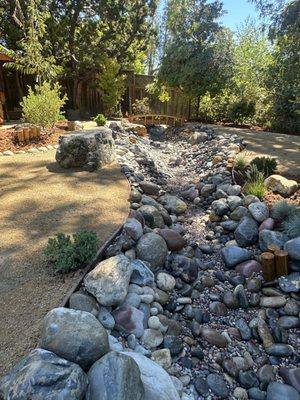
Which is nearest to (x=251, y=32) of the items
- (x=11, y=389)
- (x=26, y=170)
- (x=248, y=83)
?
(x=248, y=83)

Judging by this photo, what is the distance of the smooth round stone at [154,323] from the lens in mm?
2461

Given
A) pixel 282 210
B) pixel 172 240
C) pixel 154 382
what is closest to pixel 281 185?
pixel 282 210

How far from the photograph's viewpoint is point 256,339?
2.67 m

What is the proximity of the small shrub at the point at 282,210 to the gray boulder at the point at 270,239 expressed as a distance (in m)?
0.29

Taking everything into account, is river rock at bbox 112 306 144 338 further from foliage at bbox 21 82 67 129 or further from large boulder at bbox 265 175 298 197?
foliage at bbox 21 82 67 129

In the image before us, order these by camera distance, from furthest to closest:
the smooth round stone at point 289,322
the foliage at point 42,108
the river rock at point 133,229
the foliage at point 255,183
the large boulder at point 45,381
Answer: the foliage at point 42,108
the foliage at point 255,183
the river rock at point 133,229
the smooth round stone at point 289,322
the large boulder at point 45,381

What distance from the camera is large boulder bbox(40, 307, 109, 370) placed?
1.74m

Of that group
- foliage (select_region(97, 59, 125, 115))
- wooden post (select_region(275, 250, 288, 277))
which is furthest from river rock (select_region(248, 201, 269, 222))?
foliage (select_region(97, 59, 125, 115))

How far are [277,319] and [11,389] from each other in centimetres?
227

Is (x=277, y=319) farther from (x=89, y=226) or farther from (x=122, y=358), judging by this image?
(x=89, y=226)

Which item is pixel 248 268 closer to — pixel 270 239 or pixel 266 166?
pixel 270 239

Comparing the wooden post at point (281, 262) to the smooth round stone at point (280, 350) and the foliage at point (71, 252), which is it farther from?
the foliage at point (71, 252)

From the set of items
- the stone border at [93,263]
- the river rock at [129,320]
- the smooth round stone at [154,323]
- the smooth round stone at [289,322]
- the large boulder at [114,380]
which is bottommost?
the smooth round stone at [289,322]

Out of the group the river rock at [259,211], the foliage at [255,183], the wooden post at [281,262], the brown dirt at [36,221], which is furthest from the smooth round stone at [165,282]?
the foliage at [255,183]
